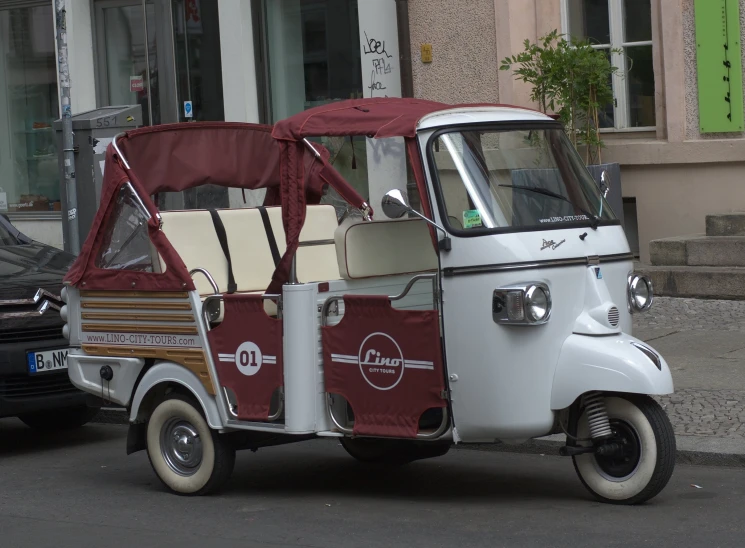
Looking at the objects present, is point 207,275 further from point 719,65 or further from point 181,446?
point 719,65

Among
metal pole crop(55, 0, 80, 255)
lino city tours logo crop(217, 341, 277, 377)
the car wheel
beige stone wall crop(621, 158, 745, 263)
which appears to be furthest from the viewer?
beige stone wall crop(621, 158, 745, 263)

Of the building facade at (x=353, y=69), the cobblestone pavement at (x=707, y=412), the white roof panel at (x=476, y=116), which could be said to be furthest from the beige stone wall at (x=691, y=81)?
the white roof panel at (x=476, y=116)

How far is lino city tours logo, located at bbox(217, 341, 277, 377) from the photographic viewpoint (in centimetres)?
663

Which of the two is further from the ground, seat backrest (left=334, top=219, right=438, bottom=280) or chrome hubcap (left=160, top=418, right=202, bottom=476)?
seat backrest (left=334, top=219, right=438, bottom=280)

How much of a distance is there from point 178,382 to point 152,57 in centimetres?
1230

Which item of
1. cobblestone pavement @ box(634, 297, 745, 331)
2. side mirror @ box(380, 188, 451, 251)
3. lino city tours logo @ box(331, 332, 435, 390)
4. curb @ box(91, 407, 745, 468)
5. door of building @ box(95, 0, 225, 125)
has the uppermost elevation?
door of building @ box(95, 0, 225, 125)

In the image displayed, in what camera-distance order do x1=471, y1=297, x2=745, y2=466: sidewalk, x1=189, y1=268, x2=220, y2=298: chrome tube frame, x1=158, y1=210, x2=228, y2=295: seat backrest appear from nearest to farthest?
x1=189, y1=268, x2=220, y2=298: chrome tube frame < x1=471, y1=297, x2=745, y2=466: sidewalk < x1=158, y1=210, x2=228, y2=295: seat backrest

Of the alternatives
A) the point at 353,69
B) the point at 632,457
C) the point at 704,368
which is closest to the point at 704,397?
the point at 704,368

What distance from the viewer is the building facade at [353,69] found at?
1355 cm

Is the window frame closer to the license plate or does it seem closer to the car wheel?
the license plate

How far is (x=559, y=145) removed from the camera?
6.68m

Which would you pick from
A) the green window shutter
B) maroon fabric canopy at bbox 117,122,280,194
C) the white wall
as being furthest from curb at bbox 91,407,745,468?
the white wall

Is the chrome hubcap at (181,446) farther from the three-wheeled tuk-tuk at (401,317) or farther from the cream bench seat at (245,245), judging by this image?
the cream bench seat at (245,245)

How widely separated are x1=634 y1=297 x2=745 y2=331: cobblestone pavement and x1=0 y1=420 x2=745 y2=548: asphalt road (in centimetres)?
399
